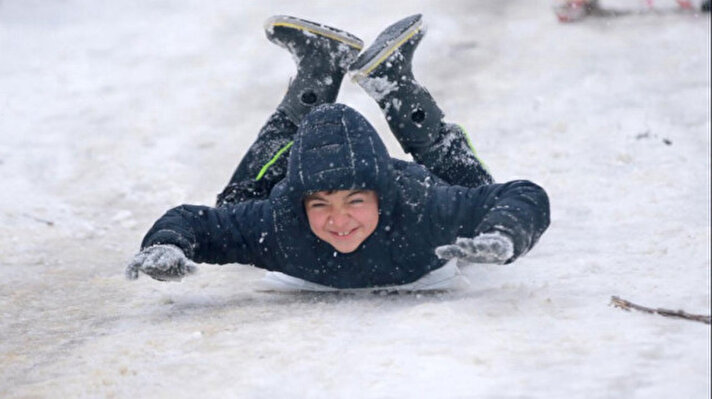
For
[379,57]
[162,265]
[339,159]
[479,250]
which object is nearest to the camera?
[479,250]

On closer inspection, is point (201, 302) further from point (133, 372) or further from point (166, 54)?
point (166, 54)

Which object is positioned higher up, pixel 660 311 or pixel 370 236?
pixel 370 236

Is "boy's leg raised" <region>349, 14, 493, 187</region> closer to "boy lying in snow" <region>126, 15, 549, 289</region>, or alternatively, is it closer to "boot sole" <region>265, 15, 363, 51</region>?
"boot sole" <region>265, 15, 363, 51</region>

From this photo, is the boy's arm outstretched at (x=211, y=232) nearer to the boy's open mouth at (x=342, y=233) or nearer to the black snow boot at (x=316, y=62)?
the boy's open mouth at (x=342, y=233)

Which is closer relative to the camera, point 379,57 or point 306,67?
point 379,57

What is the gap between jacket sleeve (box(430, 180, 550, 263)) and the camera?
3.22 metres

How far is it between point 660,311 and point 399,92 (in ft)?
6.24

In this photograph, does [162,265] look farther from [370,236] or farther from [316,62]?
[316,62]

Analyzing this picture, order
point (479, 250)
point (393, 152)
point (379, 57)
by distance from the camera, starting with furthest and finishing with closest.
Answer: point (393, 152) < point (379, 57) < point (479, 250)

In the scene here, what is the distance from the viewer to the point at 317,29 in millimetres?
4621

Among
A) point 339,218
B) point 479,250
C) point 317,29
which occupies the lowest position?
point 479,250

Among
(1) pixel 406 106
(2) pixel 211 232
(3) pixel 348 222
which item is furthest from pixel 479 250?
(1) pixel 406 106

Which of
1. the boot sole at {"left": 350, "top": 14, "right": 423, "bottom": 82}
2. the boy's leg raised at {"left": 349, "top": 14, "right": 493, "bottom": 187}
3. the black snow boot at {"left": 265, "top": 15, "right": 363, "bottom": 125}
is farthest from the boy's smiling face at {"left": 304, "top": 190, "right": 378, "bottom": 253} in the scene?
the black snow boot at {"left": 265, "top": 15, "right": 363, "bottom": 125}

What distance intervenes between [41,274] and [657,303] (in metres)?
2.65
